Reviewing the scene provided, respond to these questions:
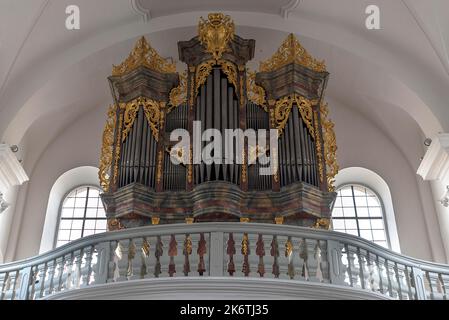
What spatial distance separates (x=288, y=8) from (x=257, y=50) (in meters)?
1.11

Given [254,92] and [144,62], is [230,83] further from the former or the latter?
[144,62]

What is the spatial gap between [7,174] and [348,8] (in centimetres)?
664

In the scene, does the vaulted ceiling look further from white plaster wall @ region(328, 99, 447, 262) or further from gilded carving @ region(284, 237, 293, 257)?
gilded carving @ region(284, 237, 293, 257)

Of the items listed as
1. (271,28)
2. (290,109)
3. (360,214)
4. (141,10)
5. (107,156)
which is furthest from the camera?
(360,214)

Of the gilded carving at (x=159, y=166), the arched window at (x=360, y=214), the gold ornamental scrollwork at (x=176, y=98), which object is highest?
the gold ornamental scrollwork at (x=176, y=98)

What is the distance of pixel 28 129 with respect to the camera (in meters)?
12.6

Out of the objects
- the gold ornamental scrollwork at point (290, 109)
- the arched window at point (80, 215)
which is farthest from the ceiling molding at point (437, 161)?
the arched window at point (80, 215)

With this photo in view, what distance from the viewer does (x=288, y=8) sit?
1217 cm

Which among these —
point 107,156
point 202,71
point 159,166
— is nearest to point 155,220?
point 159,166

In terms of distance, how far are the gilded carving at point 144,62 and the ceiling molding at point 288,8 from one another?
248 cm

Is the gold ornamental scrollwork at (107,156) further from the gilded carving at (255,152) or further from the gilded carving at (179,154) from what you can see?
the gilded carving at (255,152)

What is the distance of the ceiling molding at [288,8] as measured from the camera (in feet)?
39.5
